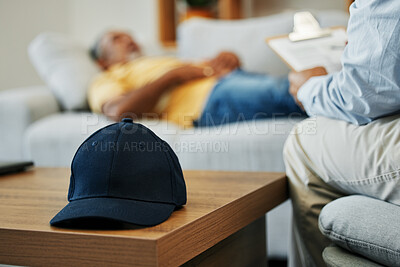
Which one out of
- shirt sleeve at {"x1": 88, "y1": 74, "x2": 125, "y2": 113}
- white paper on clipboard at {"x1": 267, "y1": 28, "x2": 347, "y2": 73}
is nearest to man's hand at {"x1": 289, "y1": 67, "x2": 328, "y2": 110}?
white paper on clipboard at {"x1": 267, "y1": 28, "x2": 347, "y2": 73}

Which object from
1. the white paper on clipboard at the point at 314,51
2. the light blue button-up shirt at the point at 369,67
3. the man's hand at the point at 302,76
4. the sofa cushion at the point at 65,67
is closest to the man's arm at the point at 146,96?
the sofa cushion at the point at 65,67

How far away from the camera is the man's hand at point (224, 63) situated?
6.66 feet

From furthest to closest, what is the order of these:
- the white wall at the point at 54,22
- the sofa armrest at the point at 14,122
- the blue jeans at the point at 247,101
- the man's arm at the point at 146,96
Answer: the white wall at the point at 54,22 → the sofa armrest at the point at 14,122 → the man's arm at the point at 146,96 → the blue jeans at the point at 247,101

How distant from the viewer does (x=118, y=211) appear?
70cm

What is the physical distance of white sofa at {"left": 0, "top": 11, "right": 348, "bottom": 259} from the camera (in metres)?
1.54

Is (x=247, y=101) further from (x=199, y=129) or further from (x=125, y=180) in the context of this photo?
(x=125, y=180)

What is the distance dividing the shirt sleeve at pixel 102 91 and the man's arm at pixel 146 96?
0.06 meters

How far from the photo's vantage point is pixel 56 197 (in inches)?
38.1

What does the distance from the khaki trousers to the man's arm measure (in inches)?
36.1

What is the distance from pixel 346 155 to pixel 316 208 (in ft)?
0.49

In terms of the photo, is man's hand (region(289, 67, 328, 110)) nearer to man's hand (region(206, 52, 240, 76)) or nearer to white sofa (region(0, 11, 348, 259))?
white sofa (region(0, 11, 348, 259))

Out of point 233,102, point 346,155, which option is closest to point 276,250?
point 233,102

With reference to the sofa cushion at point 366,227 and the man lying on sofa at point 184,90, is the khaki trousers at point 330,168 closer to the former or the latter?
the sofa cushion at point 366,227

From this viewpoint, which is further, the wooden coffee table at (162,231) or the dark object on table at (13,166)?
the dark object on table at (13,166)
